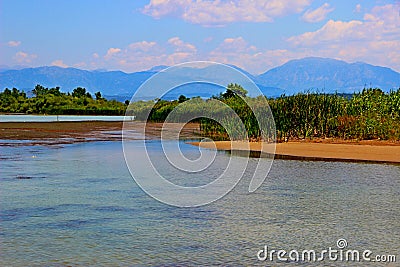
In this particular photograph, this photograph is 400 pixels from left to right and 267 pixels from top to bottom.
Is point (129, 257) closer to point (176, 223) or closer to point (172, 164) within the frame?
point (176, 223)

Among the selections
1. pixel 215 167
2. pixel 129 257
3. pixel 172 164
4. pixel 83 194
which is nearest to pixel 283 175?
pixel 215 167

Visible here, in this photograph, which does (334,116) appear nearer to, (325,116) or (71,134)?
(325,116)

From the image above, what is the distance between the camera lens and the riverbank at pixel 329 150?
21984 mm

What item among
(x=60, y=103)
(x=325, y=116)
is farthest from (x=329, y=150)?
(x=60, y=103)

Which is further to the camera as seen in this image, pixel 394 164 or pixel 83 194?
pixel 394 164

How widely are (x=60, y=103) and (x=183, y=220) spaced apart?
3029 inches

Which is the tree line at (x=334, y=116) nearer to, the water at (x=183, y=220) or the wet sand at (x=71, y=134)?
the wet sand at (x=71, y=134)

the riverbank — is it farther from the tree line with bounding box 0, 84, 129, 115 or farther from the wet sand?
the tree line with bounding box 0, 84, 129, 115

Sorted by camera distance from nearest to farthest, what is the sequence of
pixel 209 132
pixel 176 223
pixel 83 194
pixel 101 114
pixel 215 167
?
pixel 176 223, pixel 83 194, pixel 215 167, pixel 209 132, pixel 101 114

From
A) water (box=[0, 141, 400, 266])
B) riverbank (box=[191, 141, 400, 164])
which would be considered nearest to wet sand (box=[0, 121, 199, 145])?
riverbank (box=[191, 141, 400, 164])

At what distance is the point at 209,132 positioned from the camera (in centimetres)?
3619

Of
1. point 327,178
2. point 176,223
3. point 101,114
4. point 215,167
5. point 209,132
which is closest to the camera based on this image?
point 176,223

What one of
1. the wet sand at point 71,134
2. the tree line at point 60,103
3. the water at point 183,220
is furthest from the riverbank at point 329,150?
the tree line at point 60,103

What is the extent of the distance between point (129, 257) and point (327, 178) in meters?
8.88
